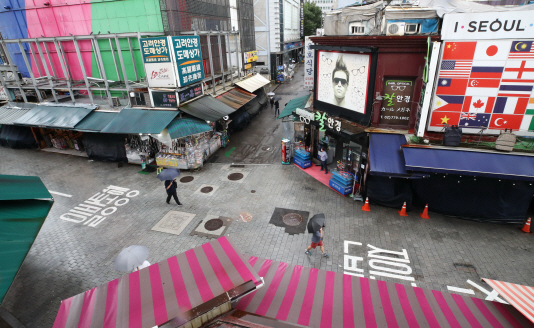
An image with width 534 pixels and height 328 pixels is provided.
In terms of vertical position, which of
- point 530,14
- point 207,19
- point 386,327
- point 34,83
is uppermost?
point 207,19

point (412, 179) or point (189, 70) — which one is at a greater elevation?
point (189, 70)

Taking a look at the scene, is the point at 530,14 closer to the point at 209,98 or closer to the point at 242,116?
the point at 209,98

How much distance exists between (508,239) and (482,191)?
6.56 feet

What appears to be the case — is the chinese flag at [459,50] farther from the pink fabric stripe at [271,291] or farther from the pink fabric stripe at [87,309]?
the pink fabric stripe at [87,309]

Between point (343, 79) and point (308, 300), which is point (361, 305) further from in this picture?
point (343, 79)

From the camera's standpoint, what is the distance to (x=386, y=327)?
443cm

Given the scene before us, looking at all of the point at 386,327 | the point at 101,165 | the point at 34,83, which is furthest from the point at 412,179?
the point at 34,83

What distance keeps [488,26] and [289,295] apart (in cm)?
1246

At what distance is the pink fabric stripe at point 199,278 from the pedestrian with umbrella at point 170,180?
771 centimetres

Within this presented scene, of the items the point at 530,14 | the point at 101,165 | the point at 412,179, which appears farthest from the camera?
the point at 101,165

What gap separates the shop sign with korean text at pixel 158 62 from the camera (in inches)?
596

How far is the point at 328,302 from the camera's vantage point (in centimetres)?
500

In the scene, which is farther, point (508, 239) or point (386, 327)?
point (508, 239)

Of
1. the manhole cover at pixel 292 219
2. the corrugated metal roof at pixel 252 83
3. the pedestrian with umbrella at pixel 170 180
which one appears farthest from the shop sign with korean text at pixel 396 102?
the corrugated metal roof at pixel 252 83
